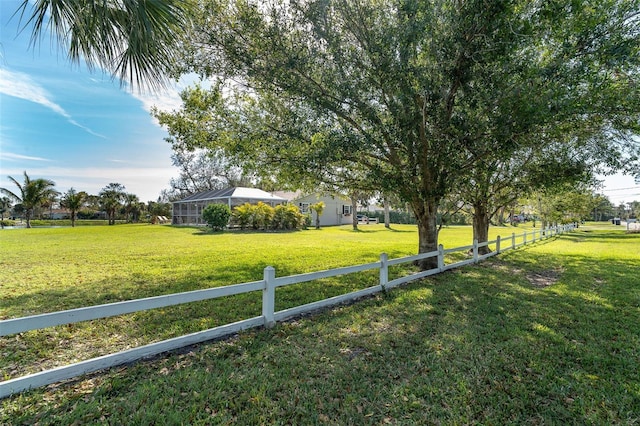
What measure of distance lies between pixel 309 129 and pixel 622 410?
22.4 ft

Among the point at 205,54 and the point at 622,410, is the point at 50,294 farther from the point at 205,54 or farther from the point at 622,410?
the point at 622,410

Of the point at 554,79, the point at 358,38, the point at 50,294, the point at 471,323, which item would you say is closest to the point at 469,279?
the point at 471,323

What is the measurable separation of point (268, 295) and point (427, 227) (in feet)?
20.3

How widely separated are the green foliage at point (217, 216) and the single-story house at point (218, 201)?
467cm

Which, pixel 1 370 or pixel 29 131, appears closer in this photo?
pixel 1 370

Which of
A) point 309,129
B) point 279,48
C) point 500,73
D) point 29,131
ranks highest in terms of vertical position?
point 279,48

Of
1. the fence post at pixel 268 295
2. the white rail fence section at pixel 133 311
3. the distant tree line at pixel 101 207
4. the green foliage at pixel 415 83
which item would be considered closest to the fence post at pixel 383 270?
the white rail fence section at pixel 133 311

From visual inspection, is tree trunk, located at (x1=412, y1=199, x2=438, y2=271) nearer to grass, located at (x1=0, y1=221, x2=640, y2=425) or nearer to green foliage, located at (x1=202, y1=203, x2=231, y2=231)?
grass, located at (x1=0, y1=221, x2=640, y2=425)

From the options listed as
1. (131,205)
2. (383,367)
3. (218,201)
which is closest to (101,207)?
(131,205)

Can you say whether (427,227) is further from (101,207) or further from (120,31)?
(101,207)

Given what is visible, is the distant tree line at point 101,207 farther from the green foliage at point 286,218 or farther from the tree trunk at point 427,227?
the tree trunk at point 427,227

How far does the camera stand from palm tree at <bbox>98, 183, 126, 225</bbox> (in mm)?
40294

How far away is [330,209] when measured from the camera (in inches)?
1479

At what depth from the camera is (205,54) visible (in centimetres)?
746
